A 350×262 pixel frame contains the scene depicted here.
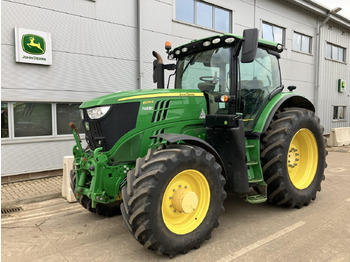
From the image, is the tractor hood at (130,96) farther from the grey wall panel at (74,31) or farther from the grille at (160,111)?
the grey wall panel at (74,31)

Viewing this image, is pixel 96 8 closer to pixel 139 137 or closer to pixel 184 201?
pixel 139 137

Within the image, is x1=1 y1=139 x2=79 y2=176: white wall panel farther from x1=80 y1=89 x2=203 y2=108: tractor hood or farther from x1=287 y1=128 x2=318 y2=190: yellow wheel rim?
x1=287 y1=128 x2=318 y2=190: yellow wheel rim

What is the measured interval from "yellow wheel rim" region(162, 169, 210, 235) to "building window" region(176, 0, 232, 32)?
706 centimetres

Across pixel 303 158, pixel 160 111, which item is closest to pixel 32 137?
pixel 160 111

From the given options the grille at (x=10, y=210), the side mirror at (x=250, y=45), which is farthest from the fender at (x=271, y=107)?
the grille at (x=10, y=210)

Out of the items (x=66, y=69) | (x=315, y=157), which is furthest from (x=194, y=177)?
(x=66, y=69)

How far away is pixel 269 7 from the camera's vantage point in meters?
12.0

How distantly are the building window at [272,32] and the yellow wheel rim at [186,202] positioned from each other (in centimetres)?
1013

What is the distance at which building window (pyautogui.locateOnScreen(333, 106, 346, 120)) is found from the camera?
15.9m

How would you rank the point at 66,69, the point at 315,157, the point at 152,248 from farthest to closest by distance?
the point at 66,69
the point at 315,157
the point at 152,248

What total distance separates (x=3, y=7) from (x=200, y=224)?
6010 millimetres

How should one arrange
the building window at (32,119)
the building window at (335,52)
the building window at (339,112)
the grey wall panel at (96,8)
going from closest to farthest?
the building window at (32,119), the grey wall panel at (96,8), the building window at (335,52), the building window at (339,112)

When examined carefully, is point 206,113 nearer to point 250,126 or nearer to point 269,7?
point 250,126

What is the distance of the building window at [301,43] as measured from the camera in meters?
13.4
